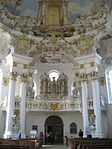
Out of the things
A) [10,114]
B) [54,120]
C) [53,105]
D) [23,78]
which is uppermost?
[23,78]

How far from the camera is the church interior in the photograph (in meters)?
18.4

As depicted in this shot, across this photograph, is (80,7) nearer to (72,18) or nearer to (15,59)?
(72,18)

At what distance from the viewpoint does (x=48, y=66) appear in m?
25.7

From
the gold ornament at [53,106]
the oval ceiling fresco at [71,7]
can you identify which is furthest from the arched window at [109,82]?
the oval ceiling fresco at [71,7]

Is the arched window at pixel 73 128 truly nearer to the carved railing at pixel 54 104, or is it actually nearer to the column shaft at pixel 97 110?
the carved railing at pixel 54 104

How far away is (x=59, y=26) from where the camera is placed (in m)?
20.3

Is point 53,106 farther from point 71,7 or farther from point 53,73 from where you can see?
point 71,7

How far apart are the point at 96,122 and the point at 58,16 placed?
10868 mm

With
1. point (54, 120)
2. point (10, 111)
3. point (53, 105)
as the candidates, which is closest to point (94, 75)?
point (53, 105)

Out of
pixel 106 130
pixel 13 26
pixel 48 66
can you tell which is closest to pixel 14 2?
pixel 13 26

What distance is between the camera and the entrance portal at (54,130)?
23.4 meters

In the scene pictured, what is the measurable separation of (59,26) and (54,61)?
19.9ft

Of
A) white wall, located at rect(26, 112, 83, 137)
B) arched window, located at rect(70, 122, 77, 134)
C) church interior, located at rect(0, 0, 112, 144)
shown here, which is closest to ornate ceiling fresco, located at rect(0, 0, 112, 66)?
church interior, located at rect(0, 0, 112, 144)

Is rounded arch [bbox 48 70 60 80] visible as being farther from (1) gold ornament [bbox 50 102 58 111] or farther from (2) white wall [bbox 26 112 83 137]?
(2) white wall [bbox 26 112 83 137]
